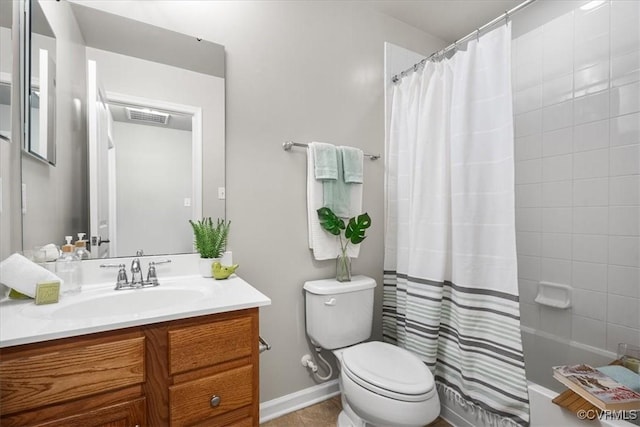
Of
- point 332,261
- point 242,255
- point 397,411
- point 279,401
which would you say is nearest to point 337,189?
point 332,261

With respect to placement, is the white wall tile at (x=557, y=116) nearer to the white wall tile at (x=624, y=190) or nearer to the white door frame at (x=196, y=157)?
the white wall tile at (x=624, y=190)

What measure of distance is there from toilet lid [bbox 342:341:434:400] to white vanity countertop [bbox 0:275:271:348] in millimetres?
599

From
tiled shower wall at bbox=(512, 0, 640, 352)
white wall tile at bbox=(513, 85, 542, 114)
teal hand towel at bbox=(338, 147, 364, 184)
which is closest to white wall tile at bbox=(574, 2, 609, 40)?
tiled shower wall at bbox=(512, 0, 640, 352)

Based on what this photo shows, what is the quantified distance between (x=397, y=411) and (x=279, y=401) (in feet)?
2.54

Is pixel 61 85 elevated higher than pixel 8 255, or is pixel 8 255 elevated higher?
pixel 61 85

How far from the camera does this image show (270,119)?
162 centimetres

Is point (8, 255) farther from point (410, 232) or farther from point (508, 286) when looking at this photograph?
point (508, 286)

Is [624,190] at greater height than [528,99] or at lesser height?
lesser

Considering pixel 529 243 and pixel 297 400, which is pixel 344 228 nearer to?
pixel 297 400

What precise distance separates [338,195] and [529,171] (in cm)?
127

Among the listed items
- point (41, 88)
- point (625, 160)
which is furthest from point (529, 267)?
point (41, 88)

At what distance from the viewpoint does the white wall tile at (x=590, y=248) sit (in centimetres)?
157

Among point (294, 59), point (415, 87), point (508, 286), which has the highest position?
point (294, 59)

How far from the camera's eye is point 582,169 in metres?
1.65
